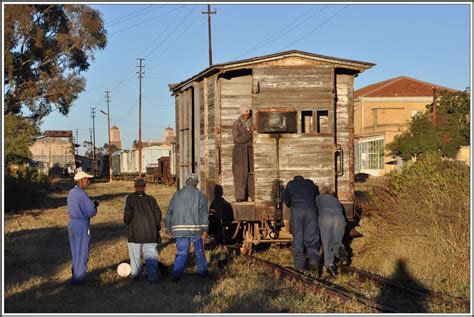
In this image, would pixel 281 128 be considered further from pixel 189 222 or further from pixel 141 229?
pixel 141 229

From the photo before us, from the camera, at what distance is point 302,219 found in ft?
38.9

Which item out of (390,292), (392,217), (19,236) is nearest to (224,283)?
(390,292)

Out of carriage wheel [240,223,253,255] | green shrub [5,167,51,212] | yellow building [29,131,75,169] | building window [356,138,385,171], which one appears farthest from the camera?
yellow building [29,131,75,169]

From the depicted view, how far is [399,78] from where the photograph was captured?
240 ft

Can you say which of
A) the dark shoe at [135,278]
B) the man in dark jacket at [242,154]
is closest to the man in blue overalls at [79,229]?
the dark shoe at [135,278]

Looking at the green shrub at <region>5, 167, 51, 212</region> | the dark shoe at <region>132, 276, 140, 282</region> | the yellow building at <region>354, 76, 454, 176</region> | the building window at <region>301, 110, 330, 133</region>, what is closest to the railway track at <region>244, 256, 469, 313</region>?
the dark shoe at <region>132, 276, 140, 282</region>

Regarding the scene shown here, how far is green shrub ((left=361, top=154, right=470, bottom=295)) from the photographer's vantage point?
10.7 meters

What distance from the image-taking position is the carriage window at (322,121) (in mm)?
13227

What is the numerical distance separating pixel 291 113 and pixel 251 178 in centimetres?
145

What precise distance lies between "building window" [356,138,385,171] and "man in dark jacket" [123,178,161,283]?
52335 millimetres

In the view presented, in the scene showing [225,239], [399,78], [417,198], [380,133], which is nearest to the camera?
[417,198]

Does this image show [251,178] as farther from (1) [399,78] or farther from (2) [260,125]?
(1) [399,78]

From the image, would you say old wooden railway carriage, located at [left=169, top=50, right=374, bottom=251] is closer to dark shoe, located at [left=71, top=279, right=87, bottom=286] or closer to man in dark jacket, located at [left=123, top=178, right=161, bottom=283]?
man in dark jacket, located at [left=123, top=178, right=161, bottom=283]

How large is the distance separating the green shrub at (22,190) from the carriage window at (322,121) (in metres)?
17.8
